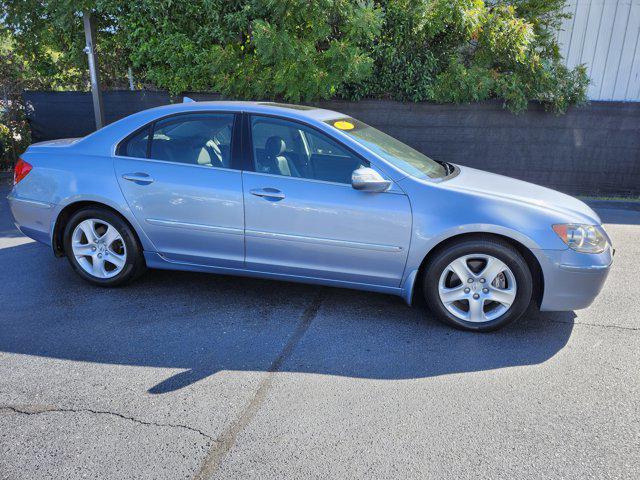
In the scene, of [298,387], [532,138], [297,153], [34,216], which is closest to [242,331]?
[298,387]

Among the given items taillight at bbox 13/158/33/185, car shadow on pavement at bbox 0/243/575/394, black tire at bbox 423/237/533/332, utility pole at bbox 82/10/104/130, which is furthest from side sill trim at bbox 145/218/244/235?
utility pole at bbox 82/10/104/130

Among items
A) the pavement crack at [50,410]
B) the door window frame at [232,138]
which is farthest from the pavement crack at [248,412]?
the door window frame at [232,138]

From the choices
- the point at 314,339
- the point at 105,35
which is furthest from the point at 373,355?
the point at 105,35

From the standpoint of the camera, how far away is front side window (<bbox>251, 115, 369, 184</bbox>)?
3.90 meters

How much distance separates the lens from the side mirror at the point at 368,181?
3.66 m

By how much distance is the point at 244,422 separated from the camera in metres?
2.75

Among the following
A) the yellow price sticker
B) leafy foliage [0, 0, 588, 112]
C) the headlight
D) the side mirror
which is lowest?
the headlight

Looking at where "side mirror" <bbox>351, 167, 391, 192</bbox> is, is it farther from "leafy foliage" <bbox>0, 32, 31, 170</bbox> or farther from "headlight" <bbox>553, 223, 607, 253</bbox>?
"leafy foliage" <bbox>0, 32, 31, 170</bbox>

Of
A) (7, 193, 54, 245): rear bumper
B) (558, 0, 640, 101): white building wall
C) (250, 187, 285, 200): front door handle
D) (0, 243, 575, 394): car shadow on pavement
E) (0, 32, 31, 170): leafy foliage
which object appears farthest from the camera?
(558, 0, 640, 101): white building wall

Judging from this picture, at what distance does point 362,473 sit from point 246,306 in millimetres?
2022

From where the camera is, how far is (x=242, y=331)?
3.75 m

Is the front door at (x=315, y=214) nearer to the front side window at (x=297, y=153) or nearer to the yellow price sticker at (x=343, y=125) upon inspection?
the front side window at (x=297, y=153)

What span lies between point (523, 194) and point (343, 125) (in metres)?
1.52

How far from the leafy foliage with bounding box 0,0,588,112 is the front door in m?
4.49
